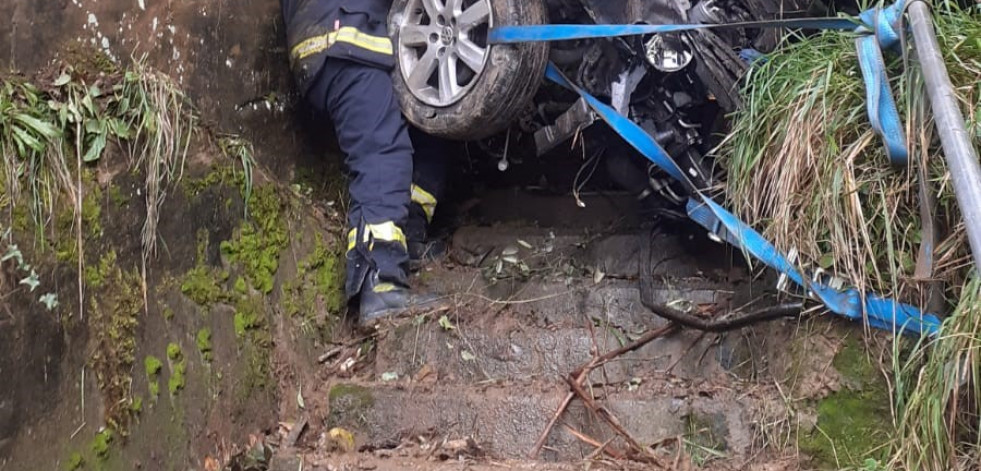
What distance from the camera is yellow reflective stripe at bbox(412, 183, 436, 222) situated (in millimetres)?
4555

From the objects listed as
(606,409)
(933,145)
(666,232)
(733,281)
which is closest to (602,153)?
(666,232)

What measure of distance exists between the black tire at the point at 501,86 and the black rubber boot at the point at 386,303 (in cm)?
74

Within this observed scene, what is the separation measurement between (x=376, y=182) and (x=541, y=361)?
41.5 inches

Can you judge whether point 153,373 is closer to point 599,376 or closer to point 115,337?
point 115,337

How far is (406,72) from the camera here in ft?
13.6

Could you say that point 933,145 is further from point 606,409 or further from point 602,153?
point 602,153

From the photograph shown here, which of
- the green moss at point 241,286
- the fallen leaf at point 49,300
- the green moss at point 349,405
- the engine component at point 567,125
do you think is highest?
the engine component at point 567,125

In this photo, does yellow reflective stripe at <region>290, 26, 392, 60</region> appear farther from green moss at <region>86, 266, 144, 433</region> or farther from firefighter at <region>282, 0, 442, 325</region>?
green moss at <region>86, 266, 144, 433</region>

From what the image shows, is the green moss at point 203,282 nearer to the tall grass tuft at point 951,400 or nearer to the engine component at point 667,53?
the engine component at point 667,53

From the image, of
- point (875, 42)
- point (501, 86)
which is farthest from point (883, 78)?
point (501, 86)

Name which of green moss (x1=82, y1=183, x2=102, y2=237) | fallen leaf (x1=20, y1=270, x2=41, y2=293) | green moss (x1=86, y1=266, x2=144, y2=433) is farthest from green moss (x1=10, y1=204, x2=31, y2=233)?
green moss (x1=86, y1=266, x2=144, y2=433)

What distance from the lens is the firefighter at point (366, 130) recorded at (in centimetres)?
400

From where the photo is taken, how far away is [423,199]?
4582 mm

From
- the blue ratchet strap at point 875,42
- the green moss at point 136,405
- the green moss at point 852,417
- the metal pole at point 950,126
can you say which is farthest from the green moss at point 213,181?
the metal pole at point 950,126
